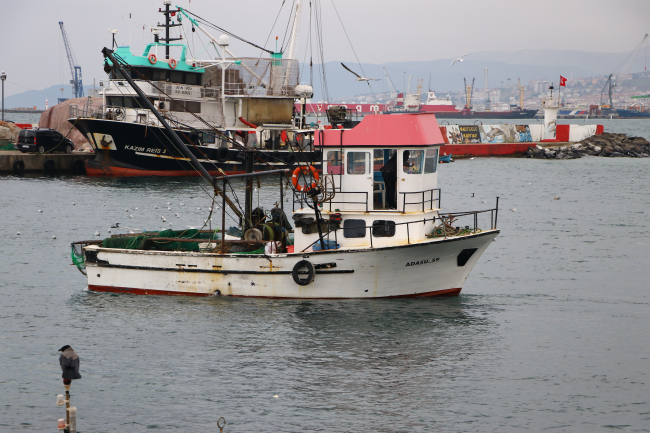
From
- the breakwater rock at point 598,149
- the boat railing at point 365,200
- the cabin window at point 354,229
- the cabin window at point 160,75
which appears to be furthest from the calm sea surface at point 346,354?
the breakwater rock at point 598,149

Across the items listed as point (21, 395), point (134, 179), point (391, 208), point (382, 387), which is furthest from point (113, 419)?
point (134, 179)

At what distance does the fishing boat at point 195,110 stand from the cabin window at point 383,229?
3494 cm

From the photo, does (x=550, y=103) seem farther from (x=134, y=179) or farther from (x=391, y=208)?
(x=391, y=208)

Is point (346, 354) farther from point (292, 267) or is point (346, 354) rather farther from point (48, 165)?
point (48, 165)

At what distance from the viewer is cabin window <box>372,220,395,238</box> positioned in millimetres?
19531

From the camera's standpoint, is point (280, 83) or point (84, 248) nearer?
point (84, 248)

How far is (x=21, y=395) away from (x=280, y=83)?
146ft

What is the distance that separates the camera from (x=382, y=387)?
1469 cm

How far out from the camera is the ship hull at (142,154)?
53.4 m

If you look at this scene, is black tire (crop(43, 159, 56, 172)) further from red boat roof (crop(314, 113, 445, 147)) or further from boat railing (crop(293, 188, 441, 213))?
red boat roof (crop(314, 113, 445, 147))

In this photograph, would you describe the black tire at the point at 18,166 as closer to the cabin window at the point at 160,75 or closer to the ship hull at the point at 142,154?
the ship hull at the point at 142,154

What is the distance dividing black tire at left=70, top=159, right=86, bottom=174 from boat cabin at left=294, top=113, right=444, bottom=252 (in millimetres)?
43651

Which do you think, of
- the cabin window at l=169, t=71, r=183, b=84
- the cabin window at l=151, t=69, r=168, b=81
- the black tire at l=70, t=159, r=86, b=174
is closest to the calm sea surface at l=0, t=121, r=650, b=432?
the cabin window at l=151, t=69, r=168, b=81

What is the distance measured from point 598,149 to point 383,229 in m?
78.4
